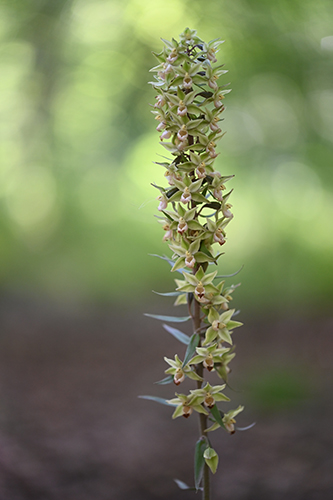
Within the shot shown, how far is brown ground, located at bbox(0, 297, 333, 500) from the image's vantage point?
2664 millimetres

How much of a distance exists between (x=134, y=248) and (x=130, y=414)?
216 centimetres

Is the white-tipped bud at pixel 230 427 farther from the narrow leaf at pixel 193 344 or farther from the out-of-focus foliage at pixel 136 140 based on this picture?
the out-of-focus foliage at pixel 136 140

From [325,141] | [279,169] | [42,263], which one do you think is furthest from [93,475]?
[325,141]

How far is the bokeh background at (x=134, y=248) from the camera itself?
2965 mm

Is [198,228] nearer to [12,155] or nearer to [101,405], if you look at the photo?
[101,405]

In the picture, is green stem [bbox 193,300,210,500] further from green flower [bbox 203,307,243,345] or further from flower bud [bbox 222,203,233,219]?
flower bud [bbox 222,203,233,219]

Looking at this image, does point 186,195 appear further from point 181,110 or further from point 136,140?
point 136,140

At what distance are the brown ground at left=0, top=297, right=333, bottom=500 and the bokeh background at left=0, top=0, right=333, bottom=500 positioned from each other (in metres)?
0.02

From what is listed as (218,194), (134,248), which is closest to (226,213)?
(218,194)

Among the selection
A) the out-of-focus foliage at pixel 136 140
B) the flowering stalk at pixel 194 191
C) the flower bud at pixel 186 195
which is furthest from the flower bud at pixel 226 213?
the out-of-focus foliage at pixel 136 140

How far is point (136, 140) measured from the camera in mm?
4207

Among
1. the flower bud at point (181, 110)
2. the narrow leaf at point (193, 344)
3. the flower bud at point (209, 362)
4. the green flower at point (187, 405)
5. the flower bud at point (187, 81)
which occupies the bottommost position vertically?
the green flower at point (187, 405)

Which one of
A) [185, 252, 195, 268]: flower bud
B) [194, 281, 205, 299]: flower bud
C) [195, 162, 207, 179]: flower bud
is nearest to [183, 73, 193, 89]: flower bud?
[195, 162, 207, 179]: flower bud

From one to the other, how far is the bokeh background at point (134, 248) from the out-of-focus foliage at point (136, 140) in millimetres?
17
